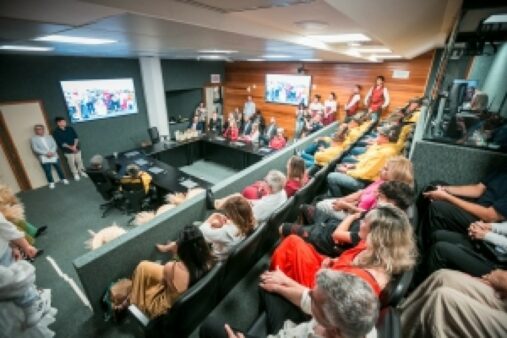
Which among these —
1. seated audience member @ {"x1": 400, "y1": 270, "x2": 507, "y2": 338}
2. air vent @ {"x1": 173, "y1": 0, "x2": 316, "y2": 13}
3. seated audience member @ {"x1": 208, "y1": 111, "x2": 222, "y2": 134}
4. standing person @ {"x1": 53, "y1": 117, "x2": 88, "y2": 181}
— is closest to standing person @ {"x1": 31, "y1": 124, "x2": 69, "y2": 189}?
standing person @ {"x1": 53, "y1": 117, "x2": 88, "y2": 181}

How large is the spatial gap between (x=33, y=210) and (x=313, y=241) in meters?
5.12

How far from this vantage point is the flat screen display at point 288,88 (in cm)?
793

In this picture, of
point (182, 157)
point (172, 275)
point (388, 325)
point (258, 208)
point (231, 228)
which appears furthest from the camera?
point (182, 157)

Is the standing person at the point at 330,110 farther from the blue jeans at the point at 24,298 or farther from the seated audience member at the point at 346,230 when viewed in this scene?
the blue jeans at the point at 24,298

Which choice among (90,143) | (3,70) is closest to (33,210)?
(90,143)

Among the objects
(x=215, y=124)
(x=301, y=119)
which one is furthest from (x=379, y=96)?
(x=215, y=124)

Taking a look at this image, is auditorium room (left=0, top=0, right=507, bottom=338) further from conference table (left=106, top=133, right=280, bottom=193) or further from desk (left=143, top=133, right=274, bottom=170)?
desk (left=143, top=133, right=274, bottom=170)

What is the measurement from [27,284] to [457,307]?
8.69 ft

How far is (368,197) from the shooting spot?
217 cm

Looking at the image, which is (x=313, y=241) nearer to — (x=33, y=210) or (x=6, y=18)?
(x=6, y=18)

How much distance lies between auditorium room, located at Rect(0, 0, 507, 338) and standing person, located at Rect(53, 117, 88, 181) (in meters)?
0.04

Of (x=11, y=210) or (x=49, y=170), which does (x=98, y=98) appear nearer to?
(x=49, y=170)

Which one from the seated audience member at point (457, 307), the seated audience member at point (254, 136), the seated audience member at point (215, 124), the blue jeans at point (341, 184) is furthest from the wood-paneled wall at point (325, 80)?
the seated audience member at point (457, 307)

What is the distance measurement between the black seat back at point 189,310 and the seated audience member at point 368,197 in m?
1.20
